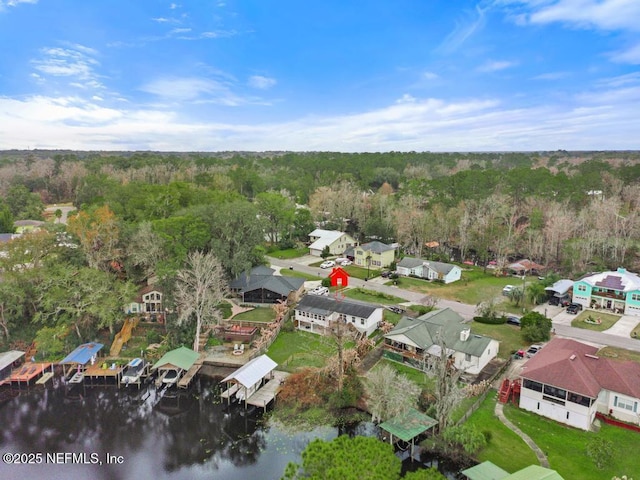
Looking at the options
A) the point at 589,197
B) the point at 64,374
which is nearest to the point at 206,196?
the point at 64,374

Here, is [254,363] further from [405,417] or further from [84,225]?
[84,225]

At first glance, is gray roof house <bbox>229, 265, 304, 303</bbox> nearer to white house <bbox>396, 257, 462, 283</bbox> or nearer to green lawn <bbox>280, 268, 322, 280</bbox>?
green lawn <bbox>280, 268, 322, 280</bbox>

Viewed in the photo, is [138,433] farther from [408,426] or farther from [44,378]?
[408,426]

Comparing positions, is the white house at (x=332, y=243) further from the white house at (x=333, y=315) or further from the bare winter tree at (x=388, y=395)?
the bare winter tree at (x=388, y=395)

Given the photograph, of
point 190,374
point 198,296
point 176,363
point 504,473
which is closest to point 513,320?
point 504,473

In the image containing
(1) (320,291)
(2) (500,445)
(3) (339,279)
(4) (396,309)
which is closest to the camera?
(2) (500,445)
